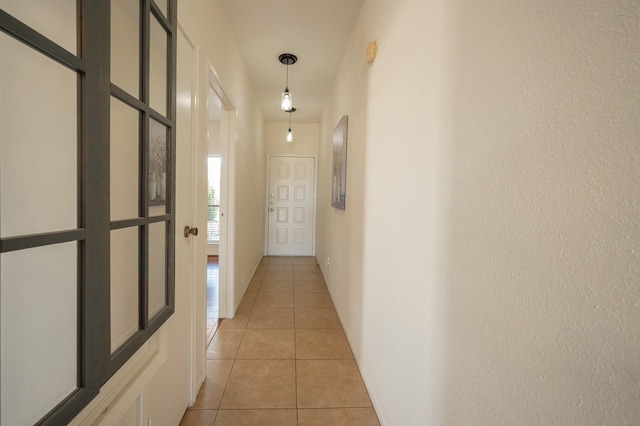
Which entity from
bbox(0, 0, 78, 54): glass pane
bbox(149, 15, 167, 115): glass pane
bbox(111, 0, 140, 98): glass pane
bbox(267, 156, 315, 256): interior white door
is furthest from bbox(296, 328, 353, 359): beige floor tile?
bbox(267, 156, 315, 256): interior white door

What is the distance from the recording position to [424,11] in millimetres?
1062

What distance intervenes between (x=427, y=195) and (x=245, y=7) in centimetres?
219

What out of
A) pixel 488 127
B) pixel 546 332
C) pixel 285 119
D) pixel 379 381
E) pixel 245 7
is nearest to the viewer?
pixel 546 332

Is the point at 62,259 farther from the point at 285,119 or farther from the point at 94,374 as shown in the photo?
the point at 285,119

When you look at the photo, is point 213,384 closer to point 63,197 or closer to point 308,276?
point 63,197

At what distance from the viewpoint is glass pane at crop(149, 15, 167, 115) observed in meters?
0.91

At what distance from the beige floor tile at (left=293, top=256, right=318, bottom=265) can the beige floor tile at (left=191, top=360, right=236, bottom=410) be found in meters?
2.95

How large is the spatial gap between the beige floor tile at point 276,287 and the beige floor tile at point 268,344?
3.33 feet

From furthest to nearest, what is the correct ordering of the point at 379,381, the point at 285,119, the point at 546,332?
the point at 285,119 → the point at 379,381 → the point at 546,332

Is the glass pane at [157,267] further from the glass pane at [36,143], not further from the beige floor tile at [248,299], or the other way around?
the beige floor tile at [248,299]

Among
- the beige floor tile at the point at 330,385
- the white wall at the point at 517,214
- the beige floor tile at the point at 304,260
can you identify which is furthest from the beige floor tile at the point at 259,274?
the white wall at the point at 517,214

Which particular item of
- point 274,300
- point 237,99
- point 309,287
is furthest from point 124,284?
point 309,287

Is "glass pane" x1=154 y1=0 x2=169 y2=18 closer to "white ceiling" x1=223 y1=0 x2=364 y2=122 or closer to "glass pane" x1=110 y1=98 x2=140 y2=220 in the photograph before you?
"glass pane" x1=110 y1=98 x2=140 y2=220

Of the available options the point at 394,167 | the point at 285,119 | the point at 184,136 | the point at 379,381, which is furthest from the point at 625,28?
the point at 285,119
